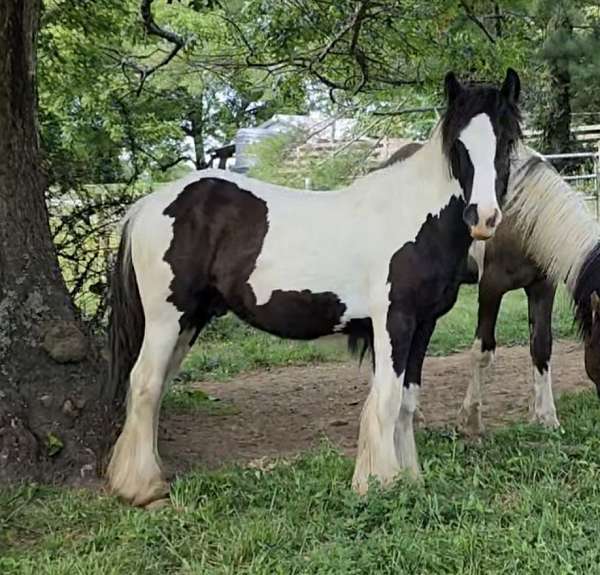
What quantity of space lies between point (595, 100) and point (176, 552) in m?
12.9

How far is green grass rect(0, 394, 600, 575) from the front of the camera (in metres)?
2.47

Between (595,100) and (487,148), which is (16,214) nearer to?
(487,148)

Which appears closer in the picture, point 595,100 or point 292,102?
point 292,102

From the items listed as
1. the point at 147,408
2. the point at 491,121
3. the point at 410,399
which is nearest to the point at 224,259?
the point at 147,408

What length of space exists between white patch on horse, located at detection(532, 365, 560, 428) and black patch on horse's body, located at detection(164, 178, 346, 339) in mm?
1585

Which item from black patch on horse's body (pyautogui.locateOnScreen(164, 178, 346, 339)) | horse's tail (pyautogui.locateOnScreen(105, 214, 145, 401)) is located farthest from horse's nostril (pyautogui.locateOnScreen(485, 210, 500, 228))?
horse's tail (pyautogui.locateOnScreen(105, 214, 145, 401))

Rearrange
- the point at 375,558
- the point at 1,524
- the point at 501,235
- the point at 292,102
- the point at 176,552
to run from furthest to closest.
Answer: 1. the point at 292,102
2. the point at 501,235
3. the point at 1,524
4. the point at 176,552
5. the point at 375,558

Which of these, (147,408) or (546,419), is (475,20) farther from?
(147,408)

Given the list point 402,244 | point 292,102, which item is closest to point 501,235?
point 402,244

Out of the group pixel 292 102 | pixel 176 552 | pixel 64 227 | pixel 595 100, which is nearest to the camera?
pixel 176 552

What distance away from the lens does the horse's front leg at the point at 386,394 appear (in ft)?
10.3

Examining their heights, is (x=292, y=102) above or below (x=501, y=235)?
above

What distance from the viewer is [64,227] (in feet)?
18.2

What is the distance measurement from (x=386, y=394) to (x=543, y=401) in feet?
4.99
